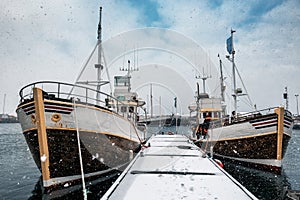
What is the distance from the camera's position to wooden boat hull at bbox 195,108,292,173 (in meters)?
9.91

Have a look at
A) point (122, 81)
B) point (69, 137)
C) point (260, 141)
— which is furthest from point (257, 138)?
point (122, 81)

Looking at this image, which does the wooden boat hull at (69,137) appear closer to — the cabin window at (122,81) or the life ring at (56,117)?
the life ring at (56,117)

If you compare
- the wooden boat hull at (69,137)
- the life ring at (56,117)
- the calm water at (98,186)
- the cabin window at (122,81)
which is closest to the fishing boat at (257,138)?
the calm water at (98,186)

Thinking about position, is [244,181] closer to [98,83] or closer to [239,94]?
[239,94]

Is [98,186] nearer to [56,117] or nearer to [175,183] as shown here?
[56,117]

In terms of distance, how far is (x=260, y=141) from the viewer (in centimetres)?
1028

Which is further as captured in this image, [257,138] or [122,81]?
[122,81]

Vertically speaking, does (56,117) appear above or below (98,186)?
above

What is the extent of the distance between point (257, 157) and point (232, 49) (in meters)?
8.30

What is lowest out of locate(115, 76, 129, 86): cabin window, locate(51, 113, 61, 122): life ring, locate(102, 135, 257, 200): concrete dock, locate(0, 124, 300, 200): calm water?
locate(0, 124, 300, 200): calm water

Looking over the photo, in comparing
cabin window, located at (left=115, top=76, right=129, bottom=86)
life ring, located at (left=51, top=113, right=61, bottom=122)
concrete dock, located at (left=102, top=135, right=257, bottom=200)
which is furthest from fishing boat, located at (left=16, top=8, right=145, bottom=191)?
cabin window, located at (left=115, top=76, right=129, bottom=86)

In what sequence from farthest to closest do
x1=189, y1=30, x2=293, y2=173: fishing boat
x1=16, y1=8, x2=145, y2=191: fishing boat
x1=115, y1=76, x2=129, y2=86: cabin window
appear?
x1=115, y1=76, x2=129, y2=86: cabin window < x1=189, y1=30, x2=293, y2=173: fishing boat < x1=16, y1=8, x2=145, y2=191: fishing boat

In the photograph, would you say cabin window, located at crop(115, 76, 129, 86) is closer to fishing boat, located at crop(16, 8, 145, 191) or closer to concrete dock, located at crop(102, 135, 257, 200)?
fishing boat, located at crop(16, 8, 145, 191)

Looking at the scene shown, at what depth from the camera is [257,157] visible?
35.0ft
